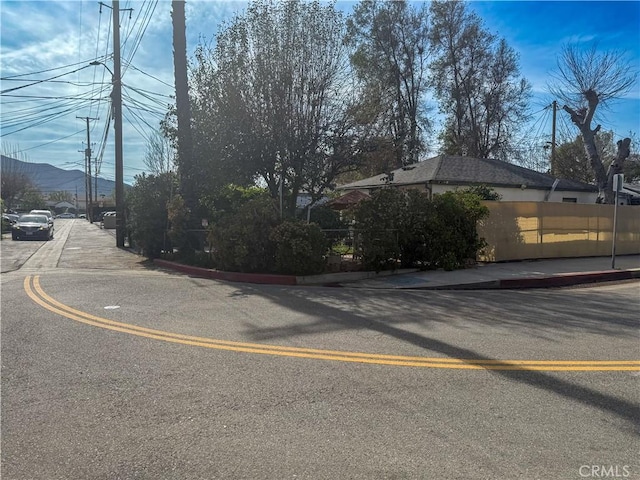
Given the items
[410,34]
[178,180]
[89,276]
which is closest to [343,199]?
[178,180]

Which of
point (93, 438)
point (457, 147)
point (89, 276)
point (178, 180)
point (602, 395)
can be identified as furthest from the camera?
point (457, 147)

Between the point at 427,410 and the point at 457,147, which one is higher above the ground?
the point at 457,147

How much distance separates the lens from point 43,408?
4238 millimetres

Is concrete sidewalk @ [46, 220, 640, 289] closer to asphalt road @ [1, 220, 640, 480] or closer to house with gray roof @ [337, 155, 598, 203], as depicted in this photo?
asphalt road @ [1, 220, 640, 480]

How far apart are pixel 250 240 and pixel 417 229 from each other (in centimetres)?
460

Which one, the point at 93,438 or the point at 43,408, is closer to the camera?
the point at 93,438

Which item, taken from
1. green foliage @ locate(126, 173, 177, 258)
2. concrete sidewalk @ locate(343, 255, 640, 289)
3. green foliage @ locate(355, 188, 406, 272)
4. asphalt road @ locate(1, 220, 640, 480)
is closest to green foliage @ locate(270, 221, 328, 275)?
concrete sidewalk @ locate(343, 255, 640, 289)

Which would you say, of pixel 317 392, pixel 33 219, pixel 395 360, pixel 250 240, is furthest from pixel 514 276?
pixel 33 219

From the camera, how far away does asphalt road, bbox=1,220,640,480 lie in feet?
11.0

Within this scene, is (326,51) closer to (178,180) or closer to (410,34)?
(178,180)

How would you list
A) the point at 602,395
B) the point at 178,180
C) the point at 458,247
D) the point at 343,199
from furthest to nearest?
the point at 343,199, the point at 178,180, the point at 458,247, the point at 602,395

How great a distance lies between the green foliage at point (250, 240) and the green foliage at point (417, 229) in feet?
7.90

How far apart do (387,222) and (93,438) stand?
Answer: 1028 cm

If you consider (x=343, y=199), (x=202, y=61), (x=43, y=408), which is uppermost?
(x=202, y=61)
